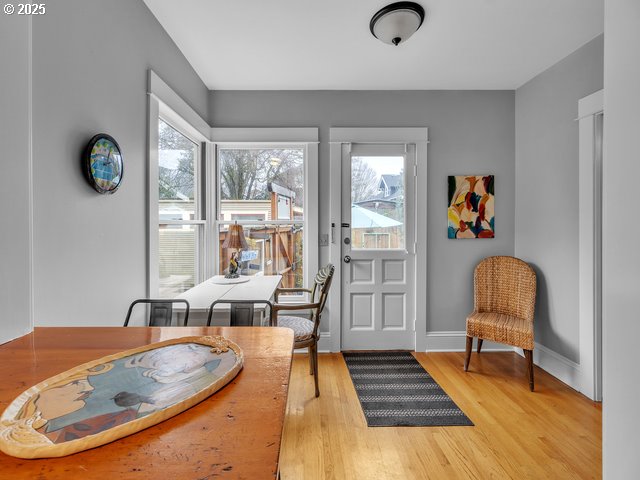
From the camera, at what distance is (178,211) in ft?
9.36

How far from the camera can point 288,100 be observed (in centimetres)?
346

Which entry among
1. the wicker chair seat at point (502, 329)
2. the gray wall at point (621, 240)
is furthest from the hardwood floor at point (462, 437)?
the gray wall at point (621, 240)

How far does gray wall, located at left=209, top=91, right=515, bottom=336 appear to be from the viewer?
3459 millimetres

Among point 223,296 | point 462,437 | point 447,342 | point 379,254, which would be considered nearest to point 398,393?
point 462,437

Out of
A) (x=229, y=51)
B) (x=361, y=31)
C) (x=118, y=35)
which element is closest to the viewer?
(x=118, y=35)

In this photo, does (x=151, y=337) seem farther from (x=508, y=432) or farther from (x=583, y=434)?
(x=583, y=434)

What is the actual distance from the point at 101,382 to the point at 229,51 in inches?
105

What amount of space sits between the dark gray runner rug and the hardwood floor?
7 centimetres

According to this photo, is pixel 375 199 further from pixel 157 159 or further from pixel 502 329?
pixel 157 159

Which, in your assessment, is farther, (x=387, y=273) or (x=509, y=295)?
(x=387, y=273)

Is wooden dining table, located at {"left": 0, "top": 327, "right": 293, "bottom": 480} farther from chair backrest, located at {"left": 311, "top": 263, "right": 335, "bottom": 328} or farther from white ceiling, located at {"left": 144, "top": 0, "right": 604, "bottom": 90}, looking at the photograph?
white ceiling, located at {"left": 144, "top": 0, "right": 604, "bottom": 90}

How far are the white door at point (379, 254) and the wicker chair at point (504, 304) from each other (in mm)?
608

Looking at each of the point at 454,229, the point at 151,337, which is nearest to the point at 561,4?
the point at 454,229

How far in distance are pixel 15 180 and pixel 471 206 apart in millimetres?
3398
